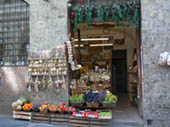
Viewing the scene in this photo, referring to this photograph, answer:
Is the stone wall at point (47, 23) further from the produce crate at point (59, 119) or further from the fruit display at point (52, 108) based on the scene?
the produce crate at point (59, 119)

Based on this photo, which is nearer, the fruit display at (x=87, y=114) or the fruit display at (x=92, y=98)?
the fruit display at (x=87, y=114)

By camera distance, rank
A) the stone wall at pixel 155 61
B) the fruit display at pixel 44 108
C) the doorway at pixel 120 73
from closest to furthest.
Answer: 1. the stone wall at pixel 155 61
2. the fruit display at pixel 44 108
3. the doorway at pixel 120 73

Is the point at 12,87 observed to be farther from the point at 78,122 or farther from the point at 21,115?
the point at 78,122

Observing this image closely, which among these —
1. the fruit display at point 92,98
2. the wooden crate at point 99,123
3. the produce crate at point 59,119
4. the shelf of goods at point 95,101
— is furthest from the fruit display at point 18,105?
the wooden crate at point 99,123

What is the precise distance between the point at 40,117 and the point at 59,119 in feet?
2.53

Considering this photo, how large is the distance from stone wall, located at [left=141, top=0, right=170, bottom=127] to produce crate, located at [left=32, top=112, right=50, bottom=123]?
3.51m

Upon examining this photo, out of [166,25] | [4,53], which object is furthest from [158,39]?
[4,53]

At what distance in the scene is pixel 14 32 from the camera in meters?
7.96

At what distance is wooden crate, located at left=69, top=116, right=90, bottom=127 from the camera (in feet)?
20.4

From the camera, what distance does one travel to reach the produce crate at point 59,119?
6559 mm

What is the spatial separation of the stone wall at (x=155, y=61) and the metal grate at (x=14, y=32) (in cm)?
482

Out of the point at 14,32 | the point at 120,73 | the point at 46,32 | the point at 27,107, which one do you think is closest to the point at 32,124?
the point at 27,107

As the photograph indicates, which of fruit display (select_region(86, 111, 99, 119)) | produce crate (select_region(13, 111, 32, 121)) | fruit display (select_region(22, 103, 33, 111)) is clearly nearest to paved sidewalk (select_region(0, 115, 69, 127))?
produce crate (select_region(13, 111, 32, 121))

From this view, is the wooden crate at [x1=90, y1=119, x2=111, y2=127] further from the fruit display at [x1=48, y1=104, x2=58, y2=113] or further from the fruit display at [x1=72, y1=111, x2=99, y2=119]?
the fruit display at [x1=48, y1=104, x2=58, y2=113]
